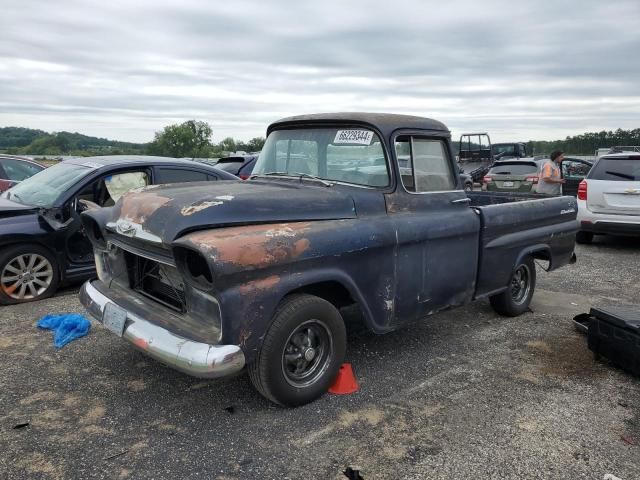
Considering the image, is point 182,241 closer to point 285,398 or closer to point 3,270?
point 285,398

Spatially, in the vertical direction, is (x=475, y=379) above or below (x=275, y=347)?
below

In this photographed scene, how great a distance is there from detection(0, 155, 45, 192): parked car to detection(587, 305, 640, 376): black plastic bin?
9076mm

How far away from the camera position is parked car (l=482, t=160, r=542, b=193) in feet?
43.2

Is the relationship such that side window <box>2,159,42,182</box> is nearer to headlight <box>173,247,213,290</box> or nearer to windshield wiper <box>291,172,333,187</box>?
windshield wiper <box>291,172,333,187</box>

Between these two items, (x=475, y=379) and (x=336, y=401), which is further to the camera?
(x=475, y=379)

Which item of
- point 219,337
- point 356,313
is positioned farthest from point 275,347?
point 356,313

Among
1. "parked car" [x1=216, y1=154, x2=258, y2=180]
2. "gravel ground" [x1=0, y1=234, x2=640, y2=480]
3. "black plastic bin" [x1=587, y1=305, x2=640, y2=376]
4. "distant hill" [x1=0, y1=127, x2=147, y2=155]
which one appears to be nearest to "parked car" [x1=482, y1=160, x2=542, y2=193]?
"parked car" [x1=216, y1=154, x2=258, y2=180]

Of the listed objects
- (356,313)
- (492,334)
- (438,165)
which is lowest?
(492,334)

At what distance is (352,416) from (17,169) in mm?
8573

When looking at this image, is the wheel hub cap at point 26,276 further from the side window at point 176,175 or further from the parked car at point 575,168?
the parked car at point 575,168

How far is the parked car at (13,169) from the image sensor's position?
8.96 meters

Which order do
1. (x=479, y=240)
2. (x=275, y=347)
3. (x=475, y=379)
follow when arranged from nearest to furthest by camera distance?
(x=275, y=347), (x=475, y=379), (x=479, y=240)

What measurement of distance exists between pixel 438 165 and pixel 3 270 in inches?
172

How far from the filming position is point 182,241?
114 inches
